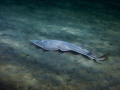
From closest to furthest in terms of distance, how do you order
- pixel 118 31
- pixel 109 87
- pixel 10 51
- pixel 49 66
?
1. pixel 109 87
2. pixel 49 66
3. pixel 10 51
4. pixel 118 31

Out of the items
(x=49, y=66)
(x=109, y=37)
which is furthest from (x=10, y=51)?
(x=109, y=37)

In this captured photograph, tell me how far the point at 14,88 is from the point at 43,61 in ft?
4.78

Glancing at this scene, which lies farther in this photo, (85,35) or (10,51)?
(85,35)

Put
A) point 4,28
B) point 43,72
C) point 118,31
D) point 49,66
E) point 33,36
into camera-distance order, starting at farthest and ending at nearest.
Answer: point 118,31
point 4,28
point 33,36
point 49,66
point 43,72

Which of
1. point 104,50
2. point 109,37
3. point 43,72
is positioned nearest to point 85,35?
point 109,37

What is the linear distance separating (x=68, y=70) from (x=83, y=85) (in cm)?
73

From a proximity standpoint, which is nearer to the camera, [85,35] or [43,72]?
[43,72]

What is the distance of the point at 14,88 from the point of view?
3.04 m

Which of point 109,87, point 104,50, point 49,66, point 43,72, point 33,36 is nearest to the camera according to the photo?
point 109,87

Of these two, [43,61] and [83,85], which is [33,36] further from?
[83,85]

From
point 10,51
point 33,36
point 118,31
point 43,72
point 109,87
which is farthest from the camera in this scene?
point 118,31

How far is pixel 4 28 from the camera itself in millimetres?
6695

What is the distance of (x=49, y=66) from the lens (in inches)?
161

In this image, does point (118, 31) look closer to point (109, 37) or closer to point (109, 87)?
point (109, 37)
